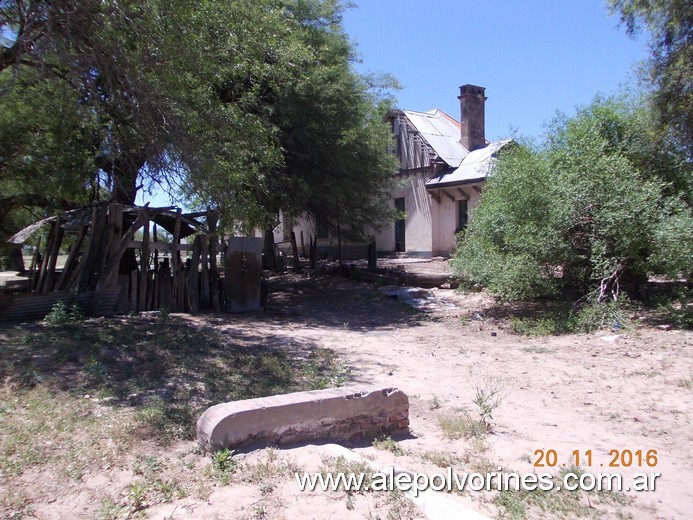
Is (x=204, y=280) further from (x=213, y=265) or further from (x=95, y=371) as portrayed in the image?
(x=95, y=371)

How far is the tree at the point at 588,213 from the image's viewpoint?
427 inches

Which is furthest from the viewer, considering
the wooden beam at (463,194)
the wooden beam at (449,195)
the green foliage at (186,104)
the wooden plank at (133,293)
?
the wooden beam at (449,195)

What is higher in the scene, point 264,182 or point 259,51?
point 259,51

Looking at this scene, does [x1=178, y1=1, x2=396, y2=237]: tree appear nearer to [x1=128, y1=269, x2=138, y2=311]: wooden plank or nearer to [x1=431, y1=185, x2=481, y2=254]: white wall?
[x1=128, y1=269, x2=138, y2=311]: wooden plank

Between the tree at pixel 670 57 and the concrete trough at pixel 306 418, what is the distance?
9.64 meters

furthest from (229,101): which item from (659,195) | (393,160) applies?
(659,195)

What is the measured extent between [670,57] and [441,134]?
1481cm

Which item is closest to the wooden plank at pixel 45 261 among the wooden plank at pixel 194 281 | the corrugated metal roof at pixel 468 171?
the wooden plank at pixel 194 281

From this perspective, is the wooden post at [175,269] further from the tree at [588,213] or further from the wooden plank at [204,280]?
the tree at [588,213]

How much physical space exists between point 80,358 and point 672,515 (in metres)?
6.91

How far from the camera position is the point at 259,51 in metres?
10.1

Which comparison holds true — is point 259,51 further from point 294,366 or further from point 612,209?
point 612,209

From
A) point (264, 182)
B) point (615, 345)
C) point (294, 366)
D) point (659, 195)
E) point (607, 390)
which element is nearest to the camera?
point (607, 390)

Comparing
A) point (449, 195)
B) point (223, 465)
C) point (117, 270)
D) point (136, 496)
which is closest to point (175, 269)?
point (117, 270)
